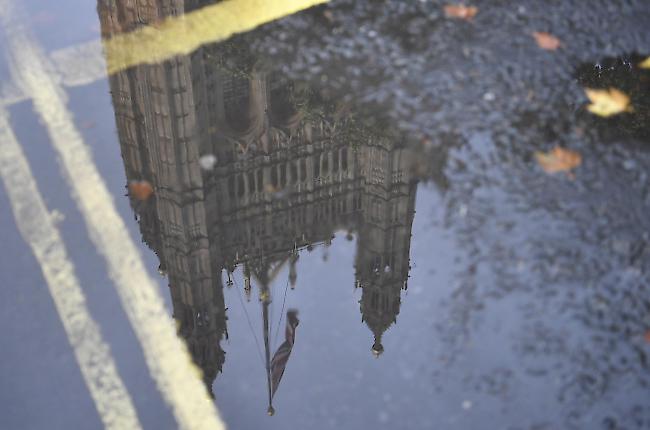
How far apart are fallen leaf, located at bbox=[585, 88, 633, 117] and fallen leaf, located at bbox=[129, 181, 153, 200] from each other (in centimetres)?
605

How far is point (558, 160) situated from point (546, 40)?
315 centimetres

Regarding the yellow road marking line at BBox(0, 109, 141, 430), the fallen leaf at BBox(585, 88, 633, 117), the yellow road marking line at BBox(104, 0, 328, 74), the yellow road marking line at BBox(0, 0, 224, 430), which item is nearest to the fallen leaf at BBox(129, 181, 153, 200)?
the yellow road marking line at BBox(0, 0, 224, 430)

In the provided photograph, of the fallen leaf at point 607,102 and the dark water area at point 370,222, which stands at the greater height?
the fallen leaf at point 607,102

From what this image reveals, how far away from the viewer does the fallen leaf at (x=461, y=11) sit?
14.8 metres

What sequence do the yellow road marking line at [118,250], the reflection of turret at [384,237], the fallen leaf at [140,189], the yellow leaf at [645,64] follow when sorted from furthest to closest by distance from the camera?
the yellow leaf at [645,64], the fallen leaf at [140,189], the reflection of turret at [384,237], the yellow road marking line at [118,250]

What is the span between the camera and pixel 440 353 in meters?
9.57

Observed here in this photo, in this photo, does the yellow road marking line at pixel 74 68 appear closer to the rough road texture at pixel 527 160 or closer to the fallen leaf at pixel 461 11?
the rough road texture at pixel 527 160

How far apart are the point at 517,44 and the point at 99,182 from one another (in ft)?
21.5

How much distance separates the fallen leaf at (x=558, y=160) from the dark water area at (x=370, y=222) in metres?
0.11

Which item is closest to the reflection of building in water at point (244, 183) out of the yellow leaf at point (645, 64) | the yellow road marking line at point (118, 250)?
the yellow road marking line at point (118, 250)

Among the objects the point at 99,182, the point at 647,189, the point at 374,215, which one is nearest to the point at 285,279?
the point at 374,215

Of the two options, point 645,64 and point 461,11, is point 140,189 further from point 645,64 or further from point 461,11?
point 645,64

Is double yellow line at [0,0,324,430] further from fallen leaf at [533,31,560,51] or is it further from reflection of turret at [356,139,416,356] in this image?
fallen leaf at [533,31,560,51]

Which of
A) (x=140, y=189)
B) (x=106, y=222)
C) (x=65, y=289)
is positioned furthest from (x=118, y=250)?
(x=140, y=189)
